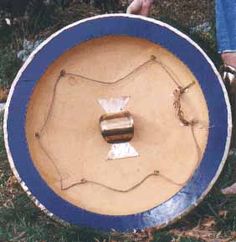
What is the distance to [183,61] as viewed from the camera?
4570 millimetres

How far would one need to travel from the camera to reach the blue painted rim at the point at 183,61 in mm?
4461

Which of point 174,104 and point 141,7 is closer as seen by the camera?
point 174,104

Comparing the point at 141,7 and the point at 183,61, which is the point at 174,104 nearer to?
the point at 183,61

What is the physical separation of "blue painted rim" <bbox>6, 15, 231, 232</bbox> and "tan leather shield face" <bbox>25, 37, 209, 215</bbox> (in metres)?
0.05

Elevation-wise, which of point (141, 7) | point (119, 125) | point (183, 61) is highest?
point (141, 7)

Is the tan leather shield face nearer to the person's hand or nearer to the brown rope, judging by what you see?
the brown rope

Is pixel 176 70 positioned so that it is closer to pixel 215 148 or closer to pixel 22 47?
pixel 215 148

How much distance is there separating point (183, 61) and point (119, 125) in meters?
0.44

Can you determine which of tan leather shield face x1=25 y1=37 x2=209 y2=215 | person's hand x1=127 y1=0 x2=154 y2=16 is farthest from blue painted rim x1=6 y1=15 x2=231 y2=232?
person's hand x1=127 y1=0 x2=154 y2=16

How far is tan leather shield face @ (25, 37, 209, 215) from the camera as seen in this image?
4578 mm

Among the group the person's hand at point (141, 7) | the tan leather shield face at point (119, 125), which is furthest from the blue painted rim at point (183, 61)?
the person's hand at point (141, 7)

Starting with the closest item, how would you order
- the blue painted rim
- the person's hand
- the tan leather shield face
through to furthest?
1. the blue painted rim
2. the tan leather shield face
3. the person's hand

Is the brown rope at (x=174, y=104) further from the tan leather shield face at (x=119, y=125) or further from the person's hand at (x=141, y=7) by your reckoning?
the person's hand at (x=141, y=7)


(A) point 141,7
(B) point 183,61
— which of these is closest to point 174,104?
(B) point 183,61
